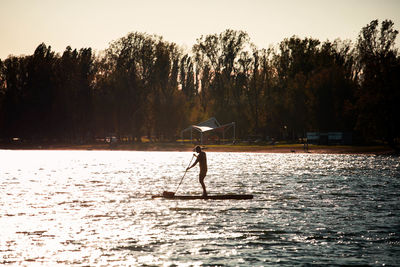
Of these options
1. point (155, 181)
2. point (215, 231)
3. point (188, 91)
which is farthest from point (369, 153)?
point (215, 231)

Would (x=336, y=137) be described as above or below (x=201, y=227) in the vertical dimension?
above

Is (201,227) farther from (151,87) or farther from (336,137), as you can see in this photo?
(151,87)

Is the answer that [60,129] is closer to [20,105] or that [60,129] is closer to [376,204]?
[20,105]

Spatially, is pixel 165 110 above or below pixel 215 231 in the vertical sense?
above

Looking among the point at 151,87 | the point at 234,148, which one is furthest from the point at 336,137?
the point at 151,87

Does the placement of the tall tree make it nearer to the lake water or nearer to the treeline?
the treeline

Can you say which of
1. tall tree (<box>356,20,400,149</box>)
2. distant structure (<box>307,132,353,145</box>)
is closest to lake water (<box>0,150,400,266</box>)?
tall tree (<box>356,20,400,149</box>)

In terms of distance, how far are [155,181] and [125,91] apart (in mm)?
81635

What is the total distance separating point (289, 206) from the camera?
1196 inches

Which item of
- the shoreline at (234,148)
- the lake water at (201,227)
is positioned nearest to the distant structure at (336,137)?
the shoreline at (234,148)

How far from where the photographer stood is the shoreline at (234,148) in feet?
331

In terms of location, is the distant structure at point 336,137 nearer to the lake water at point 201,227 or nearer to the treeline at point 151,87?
the treeline at point 151,87

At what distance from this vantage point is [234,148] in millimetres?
117688

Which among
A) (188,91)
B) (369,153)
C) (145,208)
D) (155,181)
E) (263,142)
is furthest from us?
(188,91)
